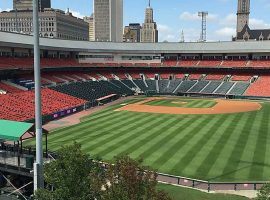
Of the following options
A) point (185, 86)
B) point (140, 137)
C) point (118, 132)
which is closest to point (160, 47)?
point (185, 86)

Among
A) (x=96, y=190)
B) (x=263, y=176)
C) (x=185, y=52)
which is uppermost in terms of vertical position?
(x=185, y=52)

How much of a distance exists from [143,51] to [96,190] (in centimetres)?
10113

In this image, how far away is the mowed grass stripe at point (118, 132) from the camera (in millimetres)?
43031

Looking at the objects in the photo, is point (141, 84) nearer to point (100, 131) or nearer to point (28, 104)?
point (28, 104)

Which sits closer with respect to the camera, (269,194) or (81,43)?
(269,194)

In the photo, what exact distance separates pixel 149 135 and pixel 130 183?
34148 mm

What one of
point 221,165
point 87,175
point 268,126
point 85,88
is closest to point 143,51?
point 85,88

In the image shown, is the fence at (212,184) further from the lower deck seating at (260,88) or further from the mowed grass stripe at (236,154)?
the lower deck seating at (260,88)

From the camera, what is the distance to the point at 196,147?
42.9m

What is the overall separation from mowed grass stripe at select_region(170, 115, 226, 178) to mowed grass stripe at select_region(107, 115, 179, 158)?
5316mm

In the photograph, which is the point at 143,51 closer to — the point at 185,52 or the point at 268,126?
the point at 185,52

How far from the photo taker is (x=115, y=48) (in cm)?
11550

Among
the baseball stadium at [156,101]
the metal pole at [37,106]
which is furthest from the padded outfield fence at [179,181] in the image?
the metal pole at [37,106]

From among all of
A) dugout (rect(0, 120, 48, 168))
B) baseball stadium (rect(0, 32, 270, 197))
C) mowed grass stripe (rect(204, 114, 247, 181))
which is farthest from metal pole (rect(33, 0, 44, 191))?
mowed grass stripe (rect(204, 114, 247, 181))
